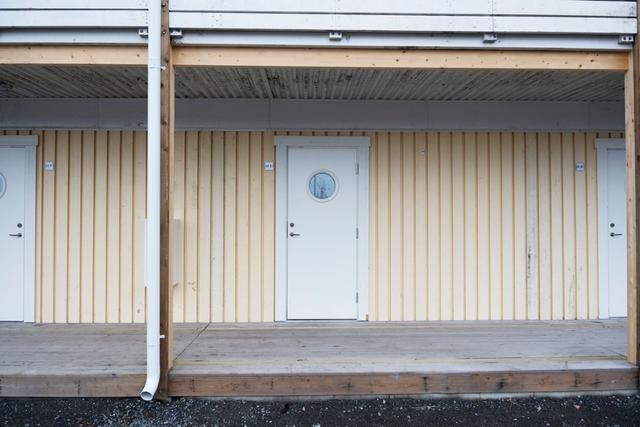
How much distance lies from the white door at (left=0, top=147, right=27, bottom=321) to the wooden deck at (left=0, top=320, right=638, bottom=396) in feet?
1.64

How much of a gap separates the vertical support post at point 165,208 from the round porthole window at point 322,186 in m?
1.88

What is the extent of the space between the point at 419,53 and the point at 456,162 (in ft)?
5.84

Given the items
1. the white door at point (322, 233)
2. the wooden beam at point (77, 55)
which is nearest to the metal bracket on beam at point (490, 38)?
the white door at point (322, 233)

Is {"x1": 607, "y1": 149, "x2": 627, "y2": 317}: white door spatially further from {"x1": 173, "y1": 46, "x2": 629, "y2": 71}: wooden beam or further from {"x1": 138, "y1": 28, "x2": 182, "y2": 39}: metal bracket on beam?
{"x1": 138, "y1": 28, "x2": 182, "y2": 39}: metal bracket on beam

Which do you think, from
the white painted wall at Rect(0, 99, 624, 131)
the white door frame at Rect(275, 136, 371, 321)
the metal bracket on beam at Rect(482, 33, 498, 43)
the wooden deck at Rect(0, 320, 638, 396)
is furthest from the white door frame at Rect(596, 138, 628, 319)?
the white door frame at Rect(275, 136, 371, 321)

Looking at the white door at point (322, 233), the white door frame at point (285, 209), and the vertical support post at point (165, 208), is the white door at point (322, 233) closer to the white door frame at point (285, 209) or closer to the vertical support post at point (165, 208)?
the white door frame at point (285, 209)

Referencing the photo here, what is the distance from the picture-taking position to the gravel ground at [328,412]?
2955 mm

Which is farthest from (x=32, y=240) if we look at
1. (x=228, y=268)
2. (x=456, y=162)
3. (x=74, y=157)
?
(x=456, y=162)

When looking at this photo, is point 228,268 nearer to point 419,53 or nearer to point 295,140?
point 295,140

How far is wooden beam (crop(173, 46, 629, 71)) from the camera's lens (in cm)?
324

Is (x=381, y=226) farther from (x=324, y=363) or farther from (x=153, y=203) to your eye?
(x=153, y=203)

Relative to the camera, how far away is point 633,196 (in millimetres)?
3238

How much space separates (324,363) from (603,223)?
11.6ft

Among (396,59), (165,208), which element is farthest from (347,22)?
(165,208)
